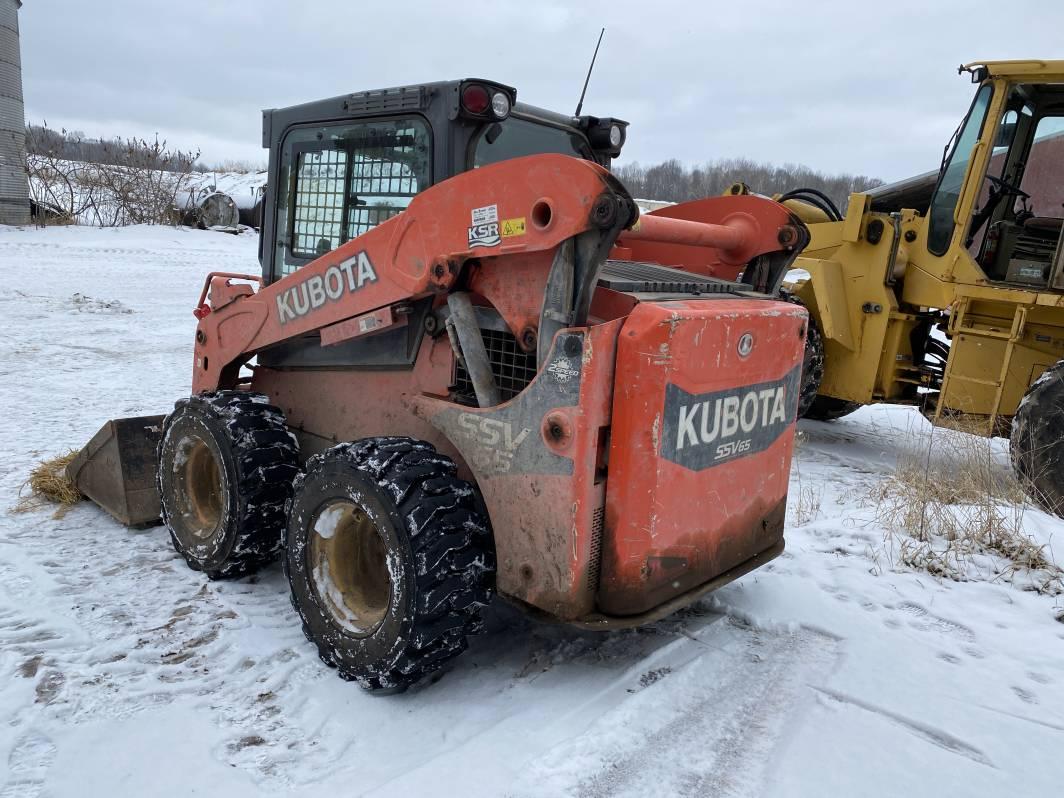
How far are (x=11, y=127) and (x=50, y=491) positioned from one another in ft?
55.9

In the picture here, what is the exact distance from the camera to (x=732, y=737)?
2.57m

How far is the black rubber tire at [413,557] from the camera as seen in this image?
2.65 m

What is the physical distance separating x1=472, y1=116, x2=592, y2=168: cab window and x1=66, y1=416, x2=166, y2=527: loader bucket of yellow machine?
238 centimetres

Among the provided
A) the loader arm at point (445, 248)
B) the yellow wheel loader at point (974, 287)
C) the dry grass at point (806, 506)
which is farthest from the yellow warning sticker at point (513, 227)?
the yellow wheel loader at point (974, 287)

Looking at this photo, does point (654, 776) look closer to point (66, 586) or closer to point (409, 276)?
point (409, 276)

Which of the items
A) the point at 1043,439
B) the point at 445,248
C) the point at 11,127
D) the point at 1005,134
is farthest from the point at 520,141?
the point at 11,127

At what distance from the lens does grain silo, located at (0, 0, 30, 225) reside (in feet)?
56.9

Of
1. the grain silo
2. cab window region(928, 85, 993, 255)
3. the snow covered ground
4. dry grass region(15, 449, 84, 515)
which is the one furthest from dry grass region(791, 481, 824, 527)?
the grain silo

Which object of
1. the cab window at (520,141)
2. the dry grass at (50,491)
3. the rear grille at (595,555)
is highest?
the cab window at (520,141)

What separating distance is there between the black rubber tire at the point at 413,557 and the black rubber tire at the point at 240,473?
0.73 meters

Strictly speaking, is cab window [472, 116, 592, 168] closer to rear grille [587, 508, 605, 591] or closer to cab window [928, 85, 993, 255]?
rear grille [587, 508, 605, 591]

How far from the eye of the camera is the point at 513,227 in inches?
104

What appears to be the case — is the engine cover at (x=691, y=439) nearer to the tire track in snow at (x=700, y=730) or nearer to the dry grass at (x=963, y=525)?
the tire track in snow at (x=700, y=730)

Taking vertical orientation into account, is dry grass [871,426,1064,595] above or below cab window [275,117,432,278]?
below
